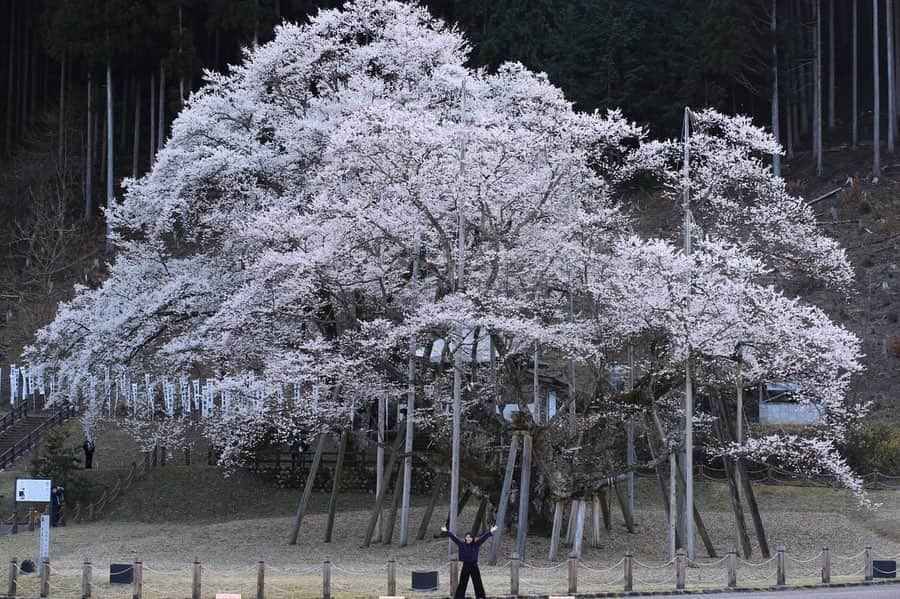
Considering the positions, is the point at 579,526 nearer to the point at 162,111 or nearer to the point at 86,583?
the point at 86,583

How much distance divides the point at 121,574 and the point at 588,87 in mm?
39431

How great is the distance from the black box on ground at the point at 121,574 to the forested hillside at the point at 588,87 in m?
30.5

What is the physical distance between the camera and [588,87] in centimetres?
5400

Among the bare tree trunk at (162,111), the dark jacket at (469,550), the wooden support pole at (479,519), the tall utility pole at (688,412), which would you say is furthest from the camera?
the bare tree trunk at (162,111)

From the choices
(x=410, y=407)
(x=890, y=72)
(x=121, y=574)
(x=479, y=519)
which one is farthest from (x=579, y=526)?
(x=890, y=72)

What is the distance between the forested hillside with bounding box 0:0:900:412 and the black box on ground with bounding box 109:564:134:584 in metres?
30.5

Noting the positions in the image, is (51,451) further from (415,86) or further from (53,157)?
(53,157)

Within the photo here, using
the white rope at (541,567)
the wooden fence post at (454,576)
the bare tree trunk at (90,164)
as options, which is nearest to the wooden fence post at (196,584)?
the wooden fence post at (454,576)

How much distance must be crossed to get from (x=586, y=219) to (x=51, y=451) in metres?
18.0

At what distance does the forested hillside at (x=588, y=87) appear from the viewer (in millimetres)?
51250

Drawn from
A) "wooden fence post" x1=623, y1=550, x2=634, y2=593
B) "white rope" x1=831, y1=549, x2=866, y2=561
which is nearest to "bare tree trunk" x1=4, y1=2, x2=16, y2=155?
"white rope" x1=831, y1=549, x2=866, y2=561

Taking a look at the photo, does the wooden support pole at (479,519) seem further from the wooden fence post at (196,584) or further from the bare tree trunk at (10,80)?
the bare tree trunk at (10,80)

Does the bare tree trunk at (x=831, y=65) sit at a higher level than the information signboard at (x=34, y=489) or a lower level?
higher

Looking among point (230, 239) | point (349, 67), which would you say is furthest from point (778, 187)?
point (230, 239)
